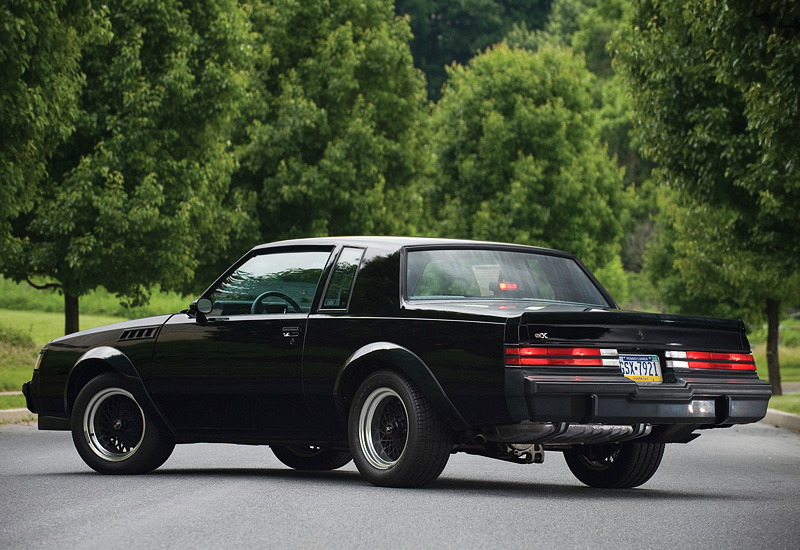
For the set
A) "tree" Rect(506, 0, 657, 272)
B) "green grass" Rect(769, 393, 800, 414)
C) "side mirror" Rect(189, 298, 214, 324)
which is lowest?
"green grass" Rect(769, 393, 800, 414)

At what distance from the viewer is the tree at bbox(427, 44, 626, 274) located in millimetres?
41312

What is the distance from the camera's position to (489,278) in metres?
9.05

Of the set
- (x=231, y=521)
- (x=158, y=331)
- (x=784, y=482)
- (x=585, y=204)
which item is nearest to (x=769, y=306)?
(x=585, y=204)

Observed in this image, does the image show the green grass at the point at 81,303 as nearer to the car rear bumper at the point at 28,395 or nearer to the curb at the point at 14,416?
the curb at the point at 14,416

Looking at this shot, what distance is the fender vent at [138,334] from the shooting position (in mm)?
10047

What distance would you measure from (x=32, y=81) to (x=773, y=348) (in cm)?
1966

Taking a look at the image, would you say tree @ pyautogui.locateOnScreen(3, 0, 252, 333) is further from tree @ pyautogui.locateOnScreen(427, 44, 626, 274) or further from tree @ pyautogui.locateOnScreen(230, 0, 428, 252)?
tree @ pyautogui.locateOnScreen(427, 44, 626, 274)

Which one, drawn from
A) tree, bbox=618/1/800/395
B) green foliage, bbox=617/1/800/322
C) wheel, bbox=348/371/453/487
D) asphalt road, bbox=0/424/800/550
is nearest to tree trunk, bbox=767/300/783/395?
green foliage, bbox=617/1/800/322

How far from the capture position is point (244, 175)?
32875mm

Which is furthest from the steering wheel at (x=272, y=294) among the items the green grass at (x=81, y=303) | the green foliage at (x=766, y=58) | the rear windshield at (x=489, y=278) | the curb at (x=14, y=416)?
the green grass at (x=81, y=303)

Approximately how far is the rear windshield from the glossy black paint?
83 millimetres

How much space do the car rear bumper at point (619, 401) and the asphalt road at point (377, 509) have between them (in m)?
0.56

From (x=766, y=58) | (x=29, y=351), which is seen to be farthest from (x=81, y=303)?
(x=766, y=58)

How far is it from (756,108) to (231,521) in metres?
8.68
